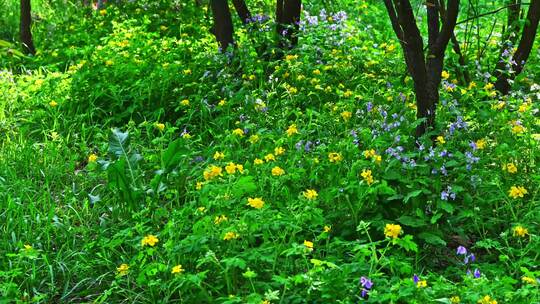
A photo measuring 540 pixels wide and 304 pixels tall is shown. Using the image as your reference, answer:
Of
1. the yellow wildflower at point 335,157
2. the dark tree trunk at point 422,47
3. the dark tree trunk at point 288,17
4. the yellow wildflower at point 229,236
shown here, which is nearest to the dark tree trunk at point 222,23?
the dark tree trunk at point 288,17

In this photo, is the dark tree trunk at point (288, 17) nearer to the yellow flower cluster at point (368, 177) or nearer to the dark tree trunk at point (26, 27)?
the yellow flower cluster at point (368, 177)

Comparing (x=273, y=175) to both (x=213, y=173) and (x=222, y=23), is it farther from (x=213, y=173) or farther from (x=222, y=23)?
(x=222, y=23)

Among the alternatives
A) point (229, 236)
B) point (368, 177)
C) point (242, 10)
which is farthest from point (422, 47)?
point (242, 10)

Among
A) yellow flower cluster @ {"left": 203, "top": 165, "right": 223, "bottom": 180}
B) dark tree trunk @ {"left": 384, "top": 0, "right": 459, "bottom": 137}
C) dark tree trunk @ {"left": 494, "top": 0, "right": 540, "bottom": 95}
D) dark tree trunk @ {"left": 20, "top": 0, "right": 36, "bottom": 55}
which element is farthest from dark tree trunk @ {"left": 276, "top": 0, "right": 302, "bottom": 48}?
dark tree trunk @ {"left": 20, "top": 0, "right": 36, "bottom": 55}

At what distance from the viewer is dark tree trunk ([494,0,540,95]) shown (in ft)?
15.3

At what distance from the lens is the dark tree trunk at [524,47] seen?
4652mm

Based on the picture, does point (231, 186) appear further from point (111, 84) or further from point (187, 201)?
point (111, 84)

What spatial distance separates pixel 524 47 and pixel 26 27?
188 inches

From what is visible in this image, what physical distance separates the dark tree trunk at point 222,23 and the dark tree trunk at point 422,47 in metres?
2.04

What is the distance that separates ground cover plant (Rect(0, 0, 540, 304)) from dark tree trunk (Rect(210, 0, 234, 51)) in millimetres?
16

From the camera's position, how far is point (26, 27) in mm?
6984

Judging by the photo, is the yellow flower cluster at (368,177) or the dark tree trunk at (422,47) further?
the dark tree trunk at (422,47)

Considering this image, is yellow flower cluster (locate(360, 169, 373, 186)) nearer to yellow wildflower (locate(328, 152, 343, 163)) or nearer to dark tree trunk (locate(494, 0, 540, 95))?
yellow wildflower (locate(328, 152, 343, 163))

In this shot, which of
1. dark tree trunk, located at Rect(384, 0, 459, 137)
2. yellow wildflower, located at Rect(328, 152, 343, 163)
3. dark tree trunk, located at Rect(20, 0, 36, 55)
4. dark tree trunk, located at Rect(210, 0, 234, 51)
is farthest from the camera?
dark tree trunk, located at Rect(20, 0, 36, 55)
